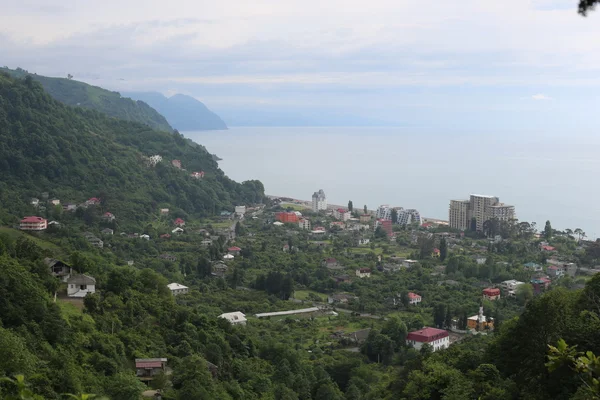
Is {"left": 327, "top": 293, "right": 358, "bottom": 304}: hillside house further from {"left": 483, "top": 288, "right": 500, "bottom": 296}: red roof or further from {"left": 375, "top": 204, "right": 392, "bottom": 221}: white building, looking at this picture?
{"left": 375, "top": 204, "right": 392, "bottom": 221}: white building

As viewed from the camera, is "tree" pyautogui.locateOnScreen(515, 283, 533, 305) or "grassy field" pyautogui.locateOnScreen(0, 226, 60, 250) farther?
"tree" pyautogui.locateOnScreen(515, 283, 533, 305)

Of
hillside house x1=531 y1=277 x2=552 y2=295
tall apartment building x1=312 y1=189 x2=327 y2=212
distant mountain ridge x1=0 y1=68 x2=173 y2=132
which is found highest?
distant mountain ridge x1=0 y1=68 x2=173 y2=132

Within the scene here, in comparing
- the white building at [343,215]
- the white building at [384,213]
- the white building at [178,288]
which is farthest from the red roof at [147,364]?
the white building at [384,213]

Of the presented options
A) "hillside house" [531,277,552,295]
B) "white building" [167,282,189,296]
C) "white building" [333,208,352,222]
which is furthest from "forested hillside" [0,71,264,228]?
"hillside house" [531,277,552,295]

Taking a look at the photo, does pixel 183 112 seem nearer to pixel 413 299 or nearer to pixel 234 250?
pixel 234 250

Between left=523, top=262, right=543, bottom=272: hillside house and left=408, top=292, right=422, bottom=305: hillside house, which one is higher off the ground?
left=523, top=262, right=543, bottom=272: hillside house

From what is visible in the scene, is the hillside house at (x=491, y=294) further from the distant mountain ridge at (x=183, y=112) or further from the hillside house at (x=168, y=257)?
the distant mountain ridge at (x=183, y=112)
